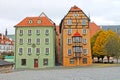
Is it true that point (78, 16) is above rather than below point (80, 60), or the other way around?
above

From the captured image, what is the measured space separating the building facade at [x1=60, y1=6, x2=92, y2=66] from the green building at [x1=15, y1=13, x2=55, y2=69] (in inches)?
138

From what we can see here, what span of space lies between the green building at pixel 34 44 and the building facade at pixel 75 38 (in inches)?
138

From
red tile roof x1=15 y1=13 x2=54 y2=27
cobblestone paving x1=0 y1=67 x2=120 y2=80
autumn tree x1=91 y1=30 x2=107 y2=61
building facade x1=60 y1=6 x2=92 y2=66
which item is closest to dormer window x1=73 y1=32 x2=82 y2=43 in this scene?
building facade x1=60 y1=6 x2=92 y2=66

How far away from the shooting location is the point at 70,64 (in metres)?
76.8

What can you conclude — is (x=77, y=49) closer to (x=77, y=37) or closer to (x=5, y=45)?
(x=77, y=37)

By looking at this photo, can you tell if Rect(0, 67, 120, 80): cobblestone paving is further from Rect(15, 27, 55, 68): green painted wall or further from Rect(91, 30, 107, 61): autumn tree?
Rect(91, 30, 107, 61): autumn tree

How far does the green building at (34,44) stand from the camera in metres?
76.6

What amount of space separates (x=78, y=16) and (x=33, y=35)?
12.7 metres

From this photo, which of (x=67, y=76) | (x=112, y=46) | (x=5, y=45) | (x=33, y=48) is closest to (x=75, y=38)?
(x=112, y=46)

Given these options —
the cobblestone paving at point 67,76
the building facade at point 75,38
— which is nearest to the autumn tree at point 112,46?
the building facade at point 75,38

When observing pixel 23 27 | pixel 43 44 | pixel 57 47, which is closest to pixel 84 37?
pixel 43 44

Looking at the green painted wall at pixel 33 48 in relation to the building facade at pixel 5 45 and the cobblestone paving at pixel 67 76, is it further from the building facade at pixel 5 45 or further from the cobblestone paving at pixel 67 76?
the building facade at pixel 5 45

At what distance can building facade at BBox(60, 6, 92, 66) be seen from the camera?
7688 centimetres

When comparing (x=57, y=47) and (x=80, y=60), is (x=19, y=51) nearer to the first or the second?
(x=80, y=60)
